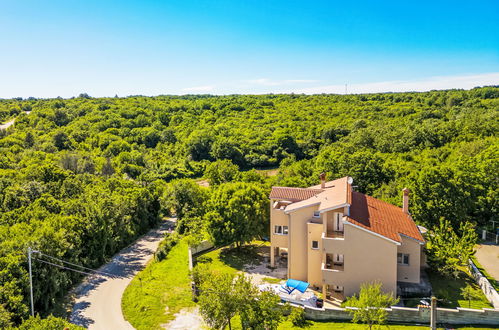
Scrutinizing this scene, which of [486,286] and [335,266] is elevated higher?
[335,266]

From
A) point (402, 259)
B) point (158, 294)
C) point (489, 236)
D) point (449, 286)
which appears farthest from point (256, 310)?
point (489, 236)

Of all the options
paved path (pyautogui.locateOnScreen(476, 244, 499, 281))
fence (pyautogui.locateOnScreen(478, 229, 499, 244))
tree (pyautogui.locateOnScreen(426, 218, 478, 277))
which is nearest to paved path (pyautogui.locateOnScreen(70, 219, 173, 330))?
tree (pyautogui.locateOnScreen(426, 218, 478, 277))

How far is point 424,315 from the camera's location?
24.0 m

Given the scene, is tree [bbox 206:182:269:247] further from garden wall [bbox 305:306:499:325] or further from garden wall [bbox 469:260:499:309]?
garden wall [bbox 469:260:499:309]

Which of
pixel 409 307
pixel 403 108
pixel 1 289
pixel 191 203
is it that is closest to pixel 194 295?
pixel 1 289

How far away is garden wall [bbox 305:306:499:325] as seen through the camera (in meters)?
23.4

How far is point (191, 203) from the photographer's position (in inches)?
1889

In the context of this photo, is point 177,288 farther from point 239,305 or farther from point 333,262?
point 333,262

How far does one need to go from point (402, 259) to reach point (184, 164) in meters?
66.0

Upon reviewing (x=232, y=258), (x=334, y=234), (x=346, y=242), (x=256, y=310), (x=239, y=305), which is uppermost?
(x=334, y=234)

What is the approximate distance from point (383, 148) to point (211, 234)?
51.4 meters

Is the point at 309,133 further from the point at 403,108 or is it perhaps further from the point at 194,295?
the point at 194,295

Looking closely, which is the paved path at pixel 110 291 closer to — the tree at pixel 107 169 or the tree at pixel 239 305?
the tree at pixel 239 305

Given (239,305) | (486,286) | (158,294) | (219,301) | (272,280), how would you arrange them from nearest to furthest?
1. (239,305)
2. (219,301)
3. (486,286)
4. (158,294)
5. (272,280)
